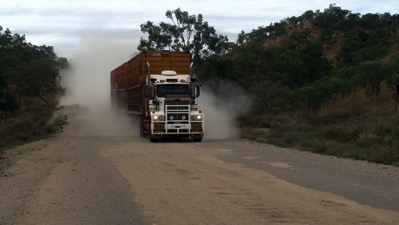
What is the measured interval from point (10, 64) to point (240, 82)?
35302 mm

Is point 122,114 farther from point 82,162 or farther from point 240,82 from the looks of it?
point 82,162

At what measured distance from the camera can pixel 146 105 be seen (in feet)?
86.3

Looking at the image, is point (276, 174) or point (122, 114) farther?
point (122, 114)

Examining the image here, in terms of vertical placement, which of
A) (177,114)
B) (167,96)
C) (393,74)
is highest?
(393,74)

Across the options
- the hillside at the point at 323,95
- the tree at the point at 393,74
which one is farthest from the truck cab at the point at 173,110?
the tree at the point at 393,74

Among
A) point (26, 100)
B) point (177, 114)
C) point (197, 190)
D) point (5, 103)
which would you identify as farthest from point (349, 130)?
point (26, 100)

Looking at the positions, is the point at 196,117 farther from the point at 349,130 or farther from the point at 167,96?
the point at 349,130

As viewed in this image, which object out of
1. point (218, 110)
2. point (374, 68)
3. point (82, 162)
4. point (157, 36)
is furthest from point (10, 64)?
point (82, 162)

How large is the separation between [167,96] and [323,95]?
15677 millimetres

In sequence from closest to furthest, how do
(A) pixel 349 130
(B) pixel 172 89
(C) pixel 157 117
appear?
(A) pixel 349 130 → (C) pixel 157 117 → (B) pixel 172 89

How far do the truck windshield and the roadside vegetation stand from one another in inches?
310

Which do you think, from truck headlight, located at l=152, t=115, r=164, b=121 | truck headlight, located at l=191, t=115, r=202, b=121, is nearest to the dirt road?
truck headlight, located at l=152, t=115, r=164, b=121

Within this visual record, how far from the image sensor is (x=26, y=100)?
6675 cm

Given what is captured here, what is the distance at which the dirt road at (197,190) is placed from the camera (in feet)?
27.9
